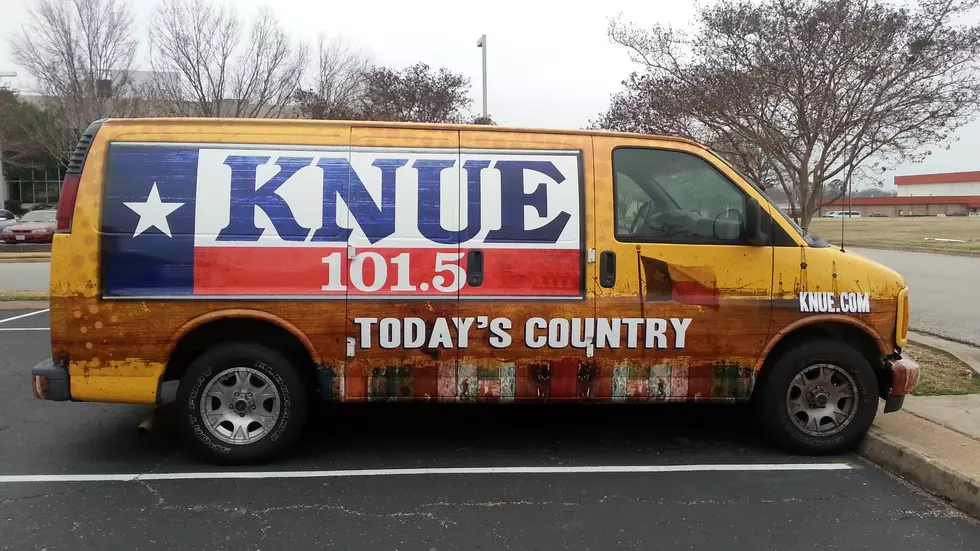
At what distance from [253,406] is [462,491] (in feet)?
4.89

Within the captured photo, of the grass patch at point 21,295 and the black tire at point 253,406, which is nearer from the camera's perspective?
the black tire at point 253,406

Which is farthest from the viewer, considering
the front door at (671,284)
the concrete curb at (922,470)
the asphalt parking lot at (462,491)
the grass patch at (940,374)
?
the grass patch at (940,374)

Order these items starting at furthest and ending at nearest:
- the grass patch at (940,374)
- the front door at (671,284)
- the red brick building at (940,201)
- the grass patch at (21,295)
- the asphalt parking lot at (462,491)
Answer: the red brick building at (940,201), the grass patch at (21,295), the grass patch at (940,374), the front door at (671,284), the asphalt parking lot at (462,491)

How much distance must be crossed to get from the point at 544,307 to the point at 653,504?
53.5 inches

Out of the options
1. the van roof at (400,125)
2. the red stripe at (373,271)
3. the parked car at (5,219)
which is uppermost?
the parked car at (5,219)

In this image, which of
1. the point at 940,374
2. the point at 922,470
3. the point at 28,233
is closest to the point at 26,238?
the point at 28,233

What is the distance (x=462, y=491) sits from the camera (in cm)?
417

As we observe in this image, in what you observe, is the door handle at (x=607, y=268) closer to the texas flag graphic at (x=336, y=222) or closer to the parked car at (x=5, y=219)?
the texas flag graphic at (x=336, y=222)

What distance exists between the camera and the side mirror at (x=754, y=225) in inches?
176

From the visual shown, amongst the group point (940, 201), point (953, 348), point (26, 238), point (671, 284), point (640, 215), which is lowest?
point (953, 348)

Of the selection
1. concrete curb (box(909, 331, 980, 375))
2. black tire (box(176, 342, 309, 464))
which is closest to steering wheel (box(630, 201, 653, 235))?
black tire (box(176, 342, 309, 464))

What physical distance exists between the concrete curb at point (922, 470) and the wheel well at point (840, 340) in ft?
1.22

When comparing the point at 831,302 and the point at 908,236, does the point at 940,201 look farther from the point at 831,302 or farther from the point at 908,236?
the point at 831,302

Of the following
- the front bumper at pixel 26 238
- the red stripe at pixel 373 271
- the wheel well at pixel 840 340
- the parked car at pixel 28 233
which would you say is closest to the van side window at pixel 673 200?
the red stripe at pixel 373 271
